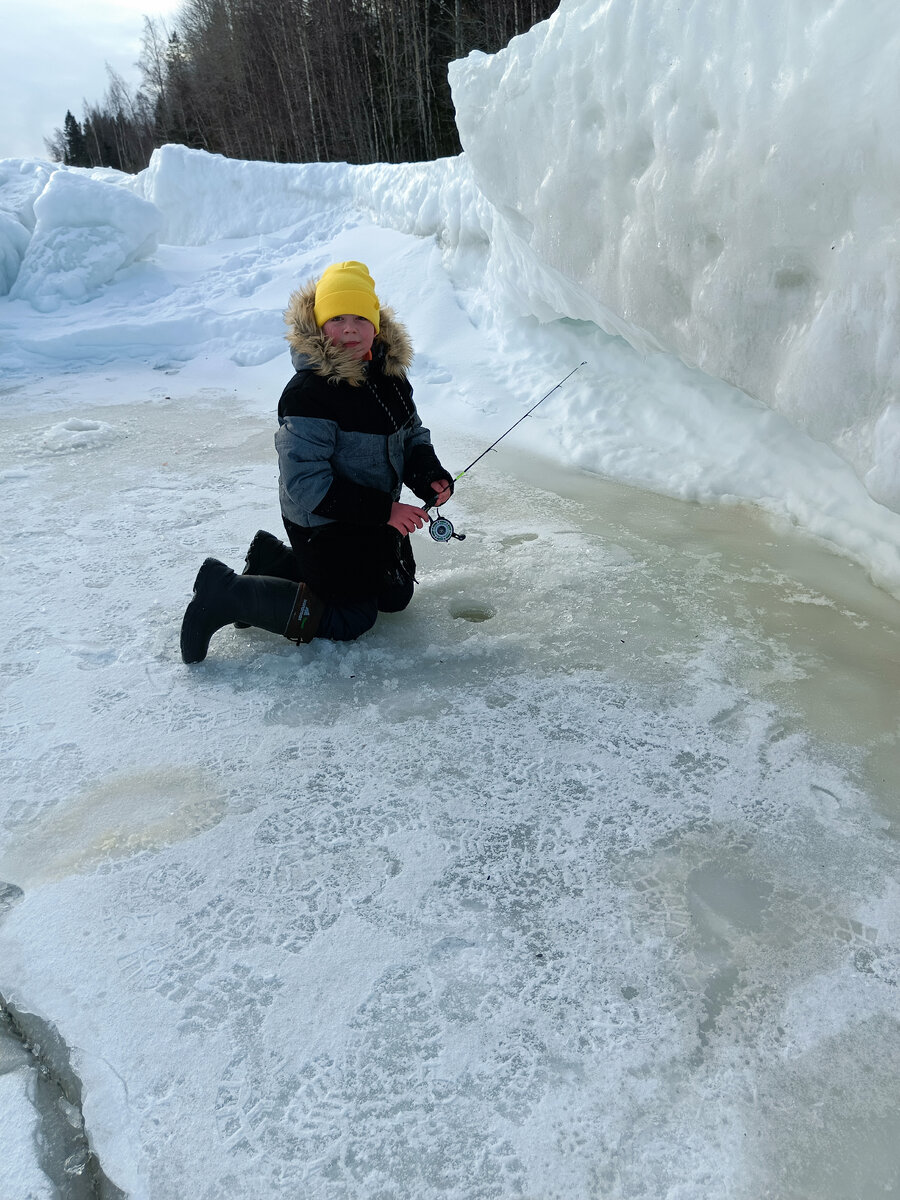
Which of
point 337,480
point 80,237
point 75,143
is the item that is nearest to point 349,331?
point 337,480

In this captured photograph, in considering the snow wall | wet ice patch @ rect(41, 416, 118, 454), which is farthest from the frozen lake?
wet ice patch @ rect(41, 416, 118, 454)


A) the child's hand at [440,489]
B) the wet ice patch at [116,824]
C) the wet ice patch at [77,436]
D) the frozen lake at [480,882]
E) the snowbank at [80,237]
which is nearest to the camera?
the frozen lake at [480,882]

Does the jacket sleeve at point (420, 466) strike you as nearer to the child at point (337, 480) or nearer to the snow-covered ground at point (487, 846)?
the child at point (337, 480)

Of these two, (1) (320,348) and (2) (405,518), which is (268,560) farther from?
(1) (320,348)

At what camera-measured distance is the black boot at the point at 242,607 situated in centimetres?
240

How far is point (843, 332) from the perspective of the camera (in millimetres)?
2408

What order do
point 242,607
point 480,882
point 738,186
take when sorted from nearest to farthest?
point 480,882, point 242,607, point 738,186

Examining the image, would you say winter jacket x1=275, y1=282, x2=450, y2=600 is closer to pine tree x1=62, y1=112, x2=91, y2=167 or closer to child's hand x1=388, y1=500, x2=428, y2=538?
child's hand x1=388, y1=500, x2=428, y2=538

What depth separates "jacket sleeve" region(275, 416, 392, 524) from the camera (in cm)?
231

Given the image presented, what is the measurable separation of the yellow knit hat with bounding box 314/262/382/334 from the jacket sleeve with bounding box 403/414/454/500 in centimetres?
41

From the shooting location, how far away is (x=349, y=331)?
2330mm

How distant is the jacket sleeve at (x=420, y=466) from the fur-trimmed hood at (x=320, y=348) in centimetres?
24

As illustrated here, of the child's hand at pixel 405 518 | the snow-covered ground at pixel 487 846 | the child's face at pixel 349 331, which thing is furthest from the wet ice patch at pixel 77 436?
A: the child's hand at pixel 405 518

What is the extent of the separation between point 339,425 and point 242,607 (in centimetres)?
60
